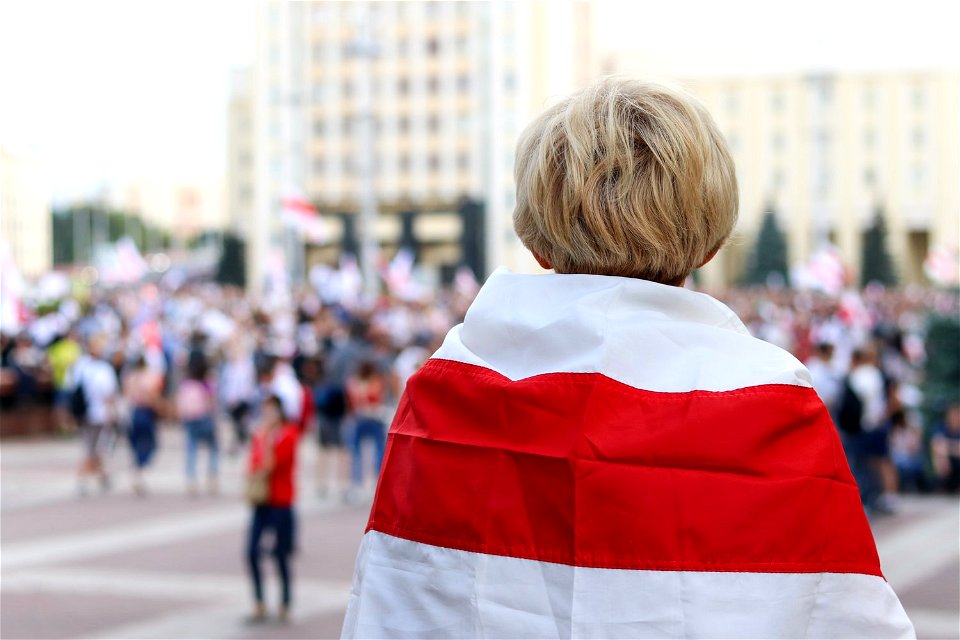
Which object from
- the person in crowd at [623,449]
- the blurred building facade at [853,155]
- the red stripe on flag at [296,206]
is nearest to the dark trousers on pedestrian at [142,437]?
the person in crowd at [623,449]

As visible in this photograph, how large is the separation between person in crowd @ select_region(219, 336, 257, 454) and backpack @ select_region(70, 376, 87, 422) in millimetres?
2807

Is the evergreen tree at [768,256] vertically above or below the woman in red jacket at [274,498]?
below

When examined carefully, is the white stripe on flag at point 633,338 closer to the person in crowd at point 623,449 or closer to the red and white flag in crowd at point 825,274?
the person in crowd at point 623,449

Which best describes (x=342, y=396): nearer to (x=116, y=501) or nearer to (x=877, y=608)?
(x=116, y=501)

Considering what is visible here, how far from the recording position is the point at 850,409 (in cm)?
1274

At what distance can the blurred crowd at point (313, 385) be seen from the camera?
44.2ft

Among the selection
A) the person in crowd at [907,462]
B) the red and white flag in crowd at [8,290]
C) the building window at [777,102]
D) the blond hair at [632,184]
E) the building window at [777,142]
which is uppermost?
the building window at [777,102]

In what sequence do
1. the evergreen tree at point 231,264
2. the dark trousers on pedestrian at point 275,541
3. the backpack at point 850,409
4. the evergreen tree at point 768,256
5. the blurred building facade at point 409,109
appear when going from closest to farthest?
the dark trousers on pedestrian at point 275,541
the backpack at point 850,409
the blurred building facade at point 409,109
the evergreen tree at point 768,256
the evergreen tree at point 231,264

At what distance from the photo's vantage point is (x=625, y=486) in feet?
5.87

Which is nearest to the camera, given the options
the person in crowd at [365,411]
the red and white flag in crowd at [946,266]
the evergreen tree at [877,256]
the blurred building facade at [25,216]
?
the person in crowd at [365,411]

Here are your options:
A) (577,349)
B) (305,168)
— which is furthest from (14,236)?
(577,349)

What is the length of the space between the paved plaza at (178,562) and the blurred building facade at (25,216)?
A: 213ft

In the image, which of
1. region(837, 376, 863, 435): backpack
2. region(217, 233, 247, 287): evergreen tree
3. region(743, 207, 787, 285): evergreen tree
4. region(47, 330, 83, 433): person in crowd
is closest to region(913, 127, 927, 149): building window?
region(743, 207, 787, 285): evergreen tree

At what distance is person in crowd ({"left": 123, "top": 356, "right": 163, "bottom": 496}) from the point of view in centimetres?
1520
